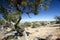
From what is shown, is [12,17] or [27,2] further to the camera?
[12,17]

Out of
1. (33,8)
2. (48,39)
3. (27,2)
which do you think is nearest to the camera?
(48,39)

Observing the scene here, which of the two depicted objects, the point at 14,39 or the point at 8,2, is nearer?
the point at 14,39

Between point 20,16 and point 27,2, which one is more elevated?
point 27,2

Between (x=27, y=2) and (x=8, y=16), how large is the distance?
292 centimetres

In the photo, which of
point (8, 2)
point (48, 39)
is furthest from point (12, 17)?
point (48, 39)

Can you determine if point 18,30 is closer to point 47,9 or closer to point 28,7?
point 28,7

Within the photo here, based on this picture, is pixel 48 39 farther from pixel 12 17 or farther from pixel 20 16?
pixel 12 17

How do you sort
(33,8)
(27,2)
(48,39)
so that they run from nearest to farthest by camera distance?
(48,39)
(27,2)
(33,8)

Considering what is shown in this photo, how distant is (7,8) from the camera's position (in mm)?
17797

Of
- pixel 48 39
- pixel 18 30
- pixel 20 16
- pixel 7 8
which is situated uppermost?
pixel 7 8

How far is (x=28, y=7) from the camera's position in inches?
728

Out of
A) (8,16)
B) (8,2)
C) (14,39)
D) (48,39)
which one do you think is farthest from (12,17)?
(48,39)

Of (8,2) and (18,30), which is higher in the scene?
(8,2)

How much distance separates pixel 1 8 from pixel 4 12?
0.68 metres
